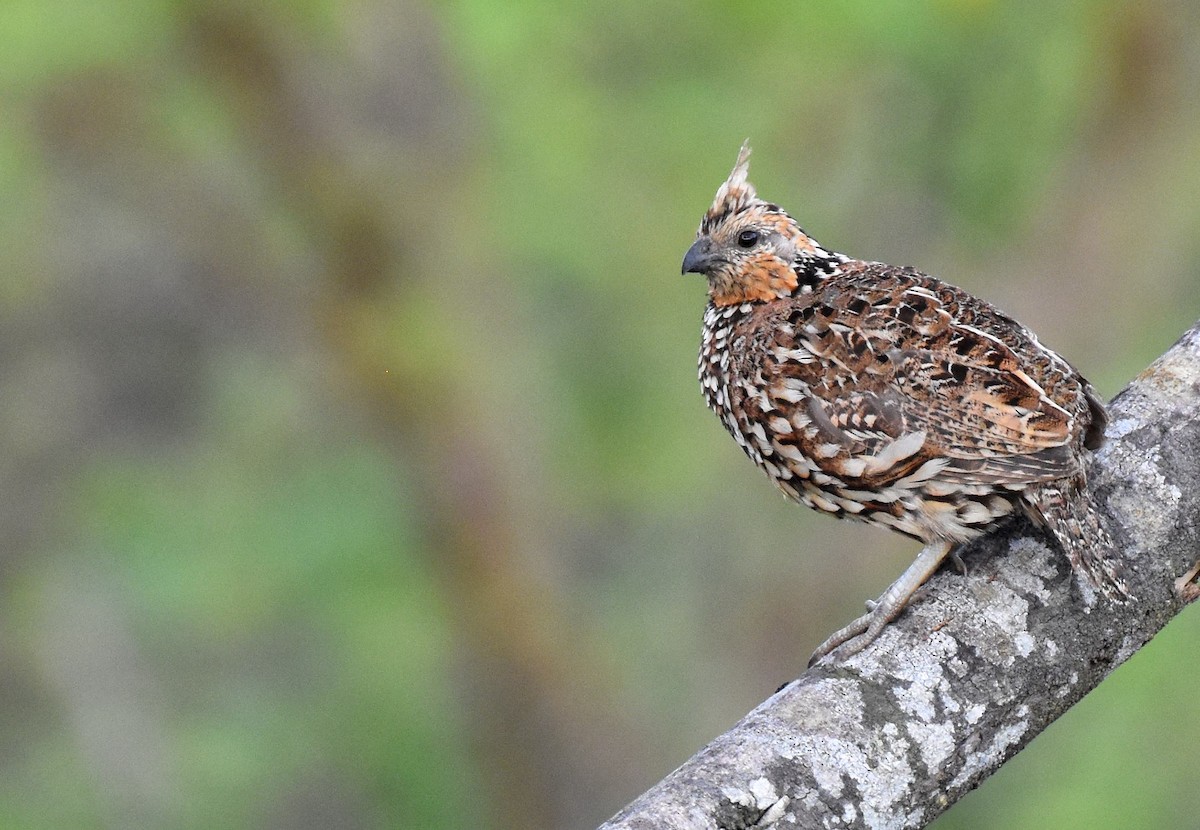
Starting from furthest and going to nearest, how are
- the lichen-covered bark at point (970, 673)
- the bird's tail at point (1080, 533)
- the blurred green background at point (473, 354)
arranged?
1. the blurred green background at point (473, 354)
2. the bird's tail at point (1080, 533)
3. the lichen-covered bark at point (970, 673)

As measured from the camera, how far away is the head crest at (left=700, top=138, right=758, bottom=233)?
209 inches

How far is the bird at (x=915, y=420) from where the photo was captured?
402 centimetres

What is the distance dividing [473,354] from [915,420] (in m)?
5.85

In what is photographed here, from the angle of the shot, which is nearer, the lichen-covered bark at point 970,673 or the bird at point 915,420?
the lichen-covered bark at point 970,673

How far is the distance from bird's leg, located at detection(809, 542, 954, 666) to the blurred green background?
5012mm

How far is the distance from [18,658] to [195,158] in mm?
4642

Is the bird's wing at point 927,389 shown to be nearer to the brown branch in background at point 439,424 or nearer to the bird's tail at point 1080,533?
the bird's tail at point 1080,533

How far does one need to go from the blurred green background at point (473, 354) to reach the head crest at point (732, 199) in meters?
3.46

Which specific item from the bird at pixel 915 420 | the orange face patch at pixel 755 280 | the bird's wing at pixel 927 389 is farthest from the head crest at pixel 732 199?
the bird's wing at pixel 927 389

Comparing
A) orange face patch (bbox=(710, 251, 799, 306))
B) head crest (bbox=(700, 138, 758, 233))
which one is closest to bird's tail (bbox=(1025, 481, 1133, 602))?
orange face patch (bbox=(710, 251, 799, 306))

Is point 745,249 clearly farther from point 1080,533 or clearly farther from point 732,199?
point 1080,533

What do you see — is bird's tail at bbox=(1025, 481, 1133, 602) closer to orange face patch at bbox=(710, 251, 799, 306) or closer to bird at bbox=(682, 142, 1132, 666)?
bird at bbox=(682, 142, 1132, 666)

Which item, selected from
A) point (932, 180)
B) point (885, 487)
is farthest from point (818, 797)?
point (932, 180)

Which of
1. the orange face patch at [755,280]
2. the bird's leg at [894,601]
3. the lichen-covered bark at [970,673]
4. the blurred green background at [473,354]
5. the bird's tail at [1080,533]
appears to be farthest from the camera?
the blurred green background at [473,354]
